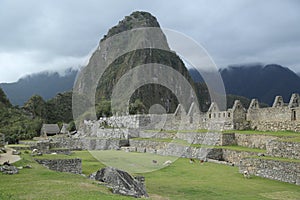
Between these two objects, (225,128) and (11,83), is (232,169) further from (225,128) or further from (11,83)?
(11,83)

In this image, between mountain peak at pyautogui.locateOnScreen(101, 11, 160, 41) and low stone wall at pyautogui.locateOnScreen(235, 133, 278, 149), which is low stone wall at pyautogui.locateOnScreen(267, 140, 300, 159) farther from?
mountain peak at pyautogui.locateOnScreen(101, 11, 160, 41)

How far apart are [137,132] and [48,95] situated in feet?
235

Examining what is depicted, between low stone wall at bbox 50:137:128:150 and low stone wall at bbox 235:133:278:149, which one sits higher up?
low stone wall at bbox 235:133:278:149

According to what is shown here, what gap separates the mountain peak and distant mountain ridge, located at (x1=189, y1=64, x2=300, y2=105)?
109 metres

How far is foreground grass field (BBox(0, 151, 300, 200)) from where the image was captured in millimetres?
8117

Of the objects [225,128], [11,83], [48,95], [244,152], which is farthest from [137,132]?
[11,83]

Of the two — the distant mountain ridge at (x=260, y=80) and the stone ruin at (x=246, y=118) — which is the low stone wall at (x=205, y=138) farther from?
the distant mountain ridge at (x=260, y=80)

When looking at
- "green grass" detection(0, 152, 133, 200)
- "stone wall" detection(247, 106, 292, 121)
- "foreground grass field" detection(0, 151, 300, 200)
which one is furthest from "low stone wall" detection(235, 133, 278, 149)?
"green grass" detection(0, 152, 133, 200)

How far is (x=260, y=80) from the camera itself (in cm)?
4609

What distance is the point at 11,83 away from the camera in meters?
103

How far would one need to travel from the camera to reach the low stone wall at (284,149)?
1510 cm

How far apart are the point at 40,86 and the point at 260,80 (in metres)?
77.5

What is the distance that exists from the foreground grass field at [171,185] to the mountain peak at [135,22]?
450ft

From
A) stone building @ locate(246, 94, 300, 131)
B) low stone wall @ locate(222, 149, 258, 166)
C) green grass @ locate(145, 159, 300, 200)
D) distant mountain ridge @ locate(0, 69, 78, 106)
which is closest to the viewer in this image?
green grass @ locate(145, 159, 300, 200)
